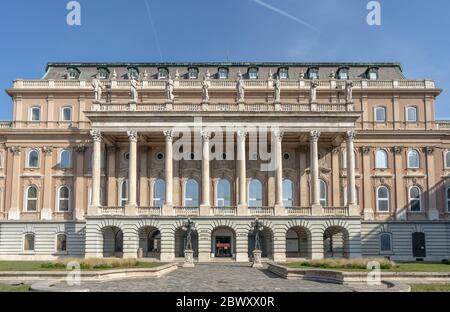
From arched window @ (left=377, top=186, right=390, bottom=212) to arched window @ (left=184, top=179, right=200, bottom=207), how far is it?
65.5ft

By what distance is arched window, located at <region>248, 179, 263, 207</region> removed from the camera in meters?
56.6

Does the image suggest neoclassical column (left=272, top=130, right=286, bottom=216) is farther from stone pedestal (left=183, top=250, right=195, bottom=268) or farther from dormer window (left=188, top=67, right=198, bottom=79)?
dormer window (left=188, top=67, right=198, bottom=79)

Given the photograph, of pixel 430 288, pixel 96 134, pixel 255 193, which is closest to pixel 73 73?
pixel 96 134

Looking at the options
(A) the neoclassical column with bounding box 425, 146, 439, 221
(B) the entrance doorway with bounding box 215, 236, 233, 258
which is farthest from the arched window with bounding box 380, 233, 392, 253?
(B) the entrance doorway with bounding box 215, 236, 233, 258

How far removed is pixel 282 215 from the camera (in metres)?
50.5

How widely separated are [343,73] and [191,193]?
2342cm

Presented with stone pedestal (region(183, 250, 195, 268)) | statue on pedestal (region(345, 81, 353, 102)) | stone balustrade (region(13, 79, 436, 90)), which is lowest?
stone pedestal (region(183, 250, 195, 268))

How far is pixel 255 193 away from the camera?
56.8m

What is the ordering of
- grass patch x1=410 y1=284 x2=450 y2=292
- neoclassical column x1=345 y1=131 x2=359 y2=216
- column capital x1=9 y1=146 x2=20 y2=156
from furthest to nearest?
column capital x1=9 y1=146 x2=20 y2=156
neoclassical column x1=345 y1=131 x2=359 y2=216
grass patch x1=410 y1=284 x2=450 y2=292

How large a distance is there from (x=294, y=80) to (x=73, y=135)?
2581cm

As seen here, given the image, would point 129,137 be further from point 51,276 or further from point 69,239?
point 51,276

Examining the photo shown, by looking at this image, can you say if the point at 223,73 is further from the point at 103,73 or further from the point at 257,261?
the point at 257,261
